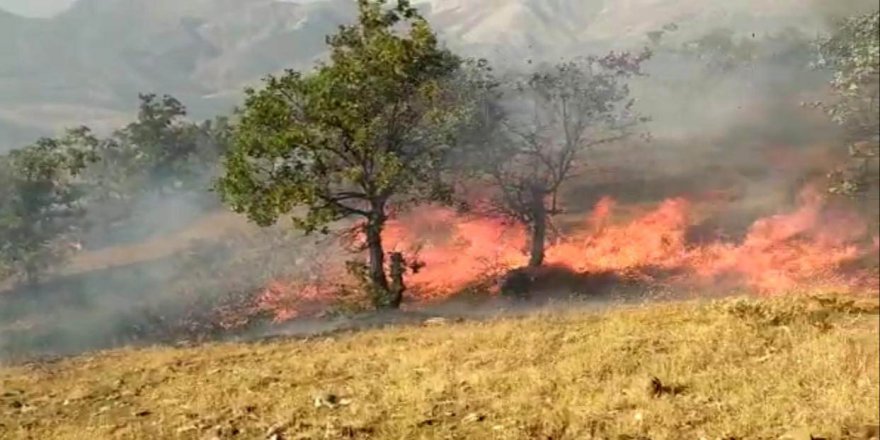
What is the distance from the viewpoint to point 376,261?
23.4 m

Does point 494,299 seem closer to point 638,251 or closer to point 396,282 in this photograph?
point 396,282

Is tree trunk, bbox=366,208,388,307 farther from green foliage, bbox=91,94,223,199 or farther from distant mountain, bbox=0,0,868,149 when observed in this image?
green foliage, bbox=91,94,223,199

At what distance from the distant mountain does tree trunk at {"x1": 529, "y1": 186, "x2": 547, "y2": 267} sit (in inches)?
352

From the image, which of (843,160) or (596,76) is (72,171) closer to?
(596,76)

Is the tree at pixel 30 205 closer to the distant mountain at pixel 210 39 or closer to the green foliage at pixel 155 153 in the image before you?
the green foliage at pixel 155 153

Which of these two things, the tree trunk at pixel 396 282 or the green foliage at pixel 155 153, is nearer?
the tree trunk at pixel 396 282

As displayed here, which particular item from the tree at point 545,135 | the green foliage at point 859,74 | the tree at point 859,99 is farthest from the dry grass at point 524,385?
the tree at point 545,135

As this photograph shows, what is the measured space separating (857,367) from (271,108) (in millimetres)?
15066

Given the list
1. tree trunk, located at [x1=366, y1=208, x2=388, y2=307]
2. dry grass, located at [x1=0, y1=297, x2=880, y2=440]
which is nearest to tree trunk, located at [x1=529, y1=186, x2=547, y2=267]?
tree trunk, located at [x1=366, y1=208, x2=388, y2=307]

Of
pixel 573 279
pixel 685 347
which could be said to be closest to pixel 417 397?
pixel 685 347

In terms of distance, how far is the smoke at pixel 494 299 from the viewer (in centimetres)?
2200

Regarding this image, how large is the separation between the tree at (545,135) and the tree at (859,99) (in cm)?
1271

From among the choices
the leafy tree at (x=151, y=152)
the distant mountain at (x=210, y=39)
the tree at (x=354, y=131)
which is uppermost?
the distant mountain at (x=210, y=39)

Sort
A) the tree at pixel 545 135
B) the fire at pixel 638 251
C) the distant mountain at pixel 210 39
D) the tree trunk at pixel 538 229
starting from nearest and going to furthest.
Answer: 1. the fire at pixel 638 251
2. the tree trunk at pixel 538 229
3. the tree at pixel 545 135
4. the distant mountain at pixel 210 39
